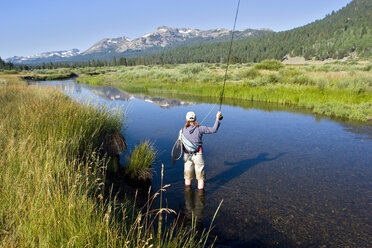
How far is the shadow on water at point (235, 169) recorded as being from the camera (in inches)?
263

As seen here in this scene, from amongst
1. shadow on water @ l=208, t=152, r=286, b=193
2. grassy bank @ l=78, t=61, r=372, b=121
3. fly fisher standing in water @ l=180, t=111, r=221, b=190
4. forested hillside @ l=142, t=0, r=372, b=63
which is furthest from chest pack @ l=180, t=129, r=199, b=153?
forested hillside @ l=142, t=0, r=372, b=63

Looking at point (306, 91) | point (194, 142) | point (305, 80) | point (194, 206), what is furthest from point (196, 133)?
point (305, 80)

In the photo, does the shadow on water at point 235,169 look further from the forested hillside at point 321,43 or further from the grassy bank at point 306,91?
the forested hillside at point 321,43

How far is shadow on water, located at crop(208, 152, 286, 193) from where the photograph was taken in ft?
21.9

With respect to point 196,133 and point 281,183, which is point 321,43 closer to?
point 281,183

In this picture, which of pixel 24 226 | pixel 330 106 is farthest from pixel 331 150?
pixel 24 226

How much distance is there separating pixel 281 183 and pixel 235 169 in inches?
56.9

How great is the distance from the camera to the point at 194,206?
5527mm

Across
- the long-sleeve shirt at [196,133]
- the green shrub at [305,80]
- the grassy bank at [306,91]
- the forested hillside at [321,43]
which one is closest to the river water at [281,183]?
the long-sleeve shirt at [196,133]

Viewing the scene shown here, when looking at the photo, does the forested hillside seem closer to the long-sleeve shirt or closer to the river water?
the river water

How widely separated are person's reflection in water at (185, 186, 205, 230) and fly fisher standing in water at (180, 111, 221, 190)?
0.22 meters

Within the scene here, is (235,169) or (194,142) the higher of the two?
(194,142)

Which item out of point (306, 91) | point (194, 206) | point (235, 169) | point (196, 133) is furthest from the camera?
point (306, 91)

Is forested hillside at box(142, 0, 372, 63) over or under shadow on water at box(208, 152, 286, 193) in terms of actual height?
over
